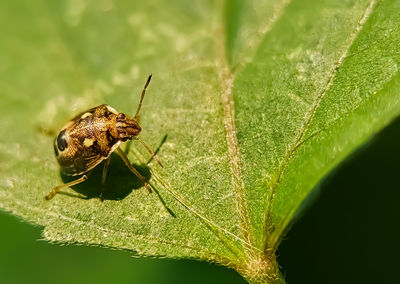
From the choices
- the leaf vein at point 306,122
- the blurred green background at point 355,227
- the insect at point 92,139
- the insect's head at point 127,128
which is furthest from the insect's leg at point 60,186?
the leaf vein at point 306,122

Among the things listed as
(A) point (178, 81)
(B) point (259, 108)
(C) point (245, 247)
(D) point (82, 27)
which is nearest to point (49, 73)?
(D) point (82, 27)

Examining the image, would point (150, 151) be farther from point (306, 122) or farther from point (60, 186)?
point (306, 122)

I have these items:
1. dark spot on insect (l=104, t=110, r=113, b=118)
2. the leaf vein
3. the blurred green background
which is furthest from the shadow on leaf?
the leaf vein

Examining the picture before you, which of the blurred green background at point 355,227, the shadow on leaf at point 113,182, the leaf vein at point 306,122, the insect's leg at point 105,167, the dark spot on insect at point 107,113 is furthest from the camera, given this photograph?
the dark spot on insect at point 107,113

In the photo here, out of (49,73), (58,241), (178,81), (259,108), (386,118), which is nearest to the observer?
(386,118)

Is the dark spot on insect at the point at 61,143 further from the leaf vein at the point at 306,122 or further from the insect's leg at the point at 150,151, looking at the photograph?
the leaf vein at the point at 306,122

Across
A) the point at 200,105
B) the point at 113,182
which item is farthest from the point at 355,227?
the point at 113,182

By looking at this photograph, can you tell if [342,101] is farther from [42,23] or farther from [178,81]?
[42,23]

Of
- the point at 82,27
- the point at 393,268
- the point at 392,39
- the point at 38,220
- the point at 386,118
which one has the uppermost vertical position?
the point at 82,27

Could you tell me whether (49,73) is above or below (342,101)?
above
